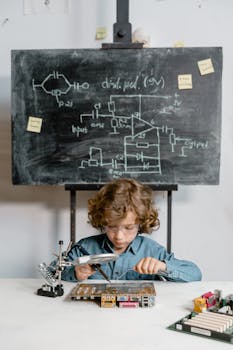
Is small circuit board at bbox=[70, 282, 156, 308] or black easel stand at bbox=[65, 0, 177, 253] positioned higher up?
black easel stand at bbox=[65, 0, 177, 253]

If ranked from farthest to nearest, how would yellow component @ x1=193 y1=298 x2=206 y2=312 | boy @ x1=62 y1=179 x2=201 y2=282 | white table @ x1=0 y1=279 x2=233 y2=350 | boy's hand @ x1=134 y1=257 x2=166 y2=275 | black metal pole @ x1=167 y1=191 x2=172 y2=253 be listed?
1. black metal pole @ x1=167 y1=191 x2=172 y2=253
2. boy @ x1=62 y1=179 x2=201 y2=282
3. boy's hand @ x1=134 y1=257 x2=166 y2=275
4. yellow component @ x1=193 y1=298 x2=206 y2=312
5. white table @ x1=0 y1=279 x2=233 y2=350

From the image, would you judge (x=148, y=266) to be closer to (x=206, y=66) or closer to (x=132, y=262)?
(x=132, y=262)

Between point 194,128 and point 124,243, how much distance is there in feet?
2.79

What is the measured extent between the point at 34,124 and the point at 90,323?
141 cm

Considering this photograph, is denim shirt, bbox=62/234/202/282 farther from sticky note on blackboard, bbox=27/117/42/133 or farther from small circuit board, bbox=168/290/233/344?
sticky note on blackboard, bbox=27/117/42/133

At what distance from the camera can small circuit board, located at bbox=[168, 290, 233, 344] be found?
122 cm

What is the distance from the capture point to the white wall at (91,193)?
2.77 meters

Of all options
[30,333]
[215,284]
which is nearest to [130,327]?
[30,333]

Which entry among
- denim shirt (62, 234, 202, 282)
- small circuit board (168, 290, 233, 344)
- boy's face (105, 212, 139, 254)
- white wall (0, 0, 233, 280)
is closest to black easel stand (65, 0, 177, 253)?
white wall (0, 0, 233, 280)

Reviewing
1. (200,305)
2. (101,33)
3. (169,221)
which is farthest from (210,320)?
(101,33)

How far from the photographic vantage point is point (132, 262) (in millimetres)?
1986

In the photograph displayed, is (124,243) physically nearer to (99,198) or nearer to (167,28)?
(99,198)

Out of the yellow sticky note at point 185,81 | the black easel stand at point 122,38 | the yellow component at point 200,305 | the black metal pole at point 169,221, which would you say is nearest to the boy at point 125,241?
the yellow component at point 200,305

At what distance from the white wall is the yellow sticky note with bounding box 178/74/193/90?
407 millimetres
